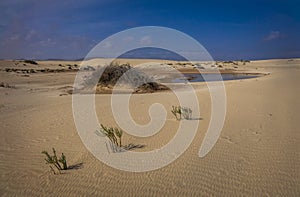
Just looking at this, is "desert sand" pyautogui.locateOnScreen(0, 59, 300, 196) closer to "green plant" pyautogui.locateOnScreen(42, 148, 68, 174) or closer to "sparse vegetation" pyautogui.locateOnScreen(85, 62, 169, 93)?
"green plant" pyautogui.locateOnScreen(42, 148, 68, 174)

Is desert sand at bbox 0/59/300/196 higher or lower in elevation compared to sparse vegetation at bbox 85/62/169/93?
lower

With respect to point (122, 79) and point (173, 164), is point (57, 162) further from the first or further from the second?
point (122, 79)

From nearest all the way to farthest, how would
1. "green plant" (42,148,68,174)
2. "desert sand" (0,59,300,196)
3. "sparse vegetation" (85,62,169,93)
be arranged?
"desert sand" (0,59,300,196)
"green plant" (42,148,68,174)
"sparse vegetation" (85,62,169,93)

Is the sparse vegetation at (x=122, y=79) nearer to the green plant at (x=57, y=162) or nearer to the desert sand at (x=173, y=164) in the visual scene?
the desert sand at (x=173, y=164)

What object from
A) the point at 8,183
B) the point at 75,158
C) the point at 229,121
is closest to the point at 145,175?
the point at 75,158

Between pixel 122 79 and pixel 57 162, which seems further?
pixel 122 79

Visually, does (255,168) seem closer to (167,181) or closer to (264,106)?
(167,181)

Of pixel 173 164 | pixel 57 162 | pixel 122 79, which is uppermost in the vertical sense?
pixel 122 79

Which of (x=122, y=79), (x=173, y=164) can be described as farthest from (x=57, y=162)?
(x=122, y=79)

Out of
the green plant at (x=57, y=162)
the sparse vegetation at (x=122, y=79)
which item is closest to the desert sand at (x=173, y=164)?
the green plant at (x=57, y=162)

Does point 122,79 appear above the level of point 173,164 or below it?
above

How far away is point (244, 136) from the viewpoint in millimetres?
5805

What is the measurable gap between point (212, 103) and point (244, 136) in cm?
405

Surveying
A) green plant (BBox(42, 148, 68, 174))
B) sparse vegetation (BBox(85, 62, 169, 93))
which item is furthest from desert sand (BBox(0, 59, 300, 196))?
sparse vegetation (BBox(85, 62, 169, 93))
